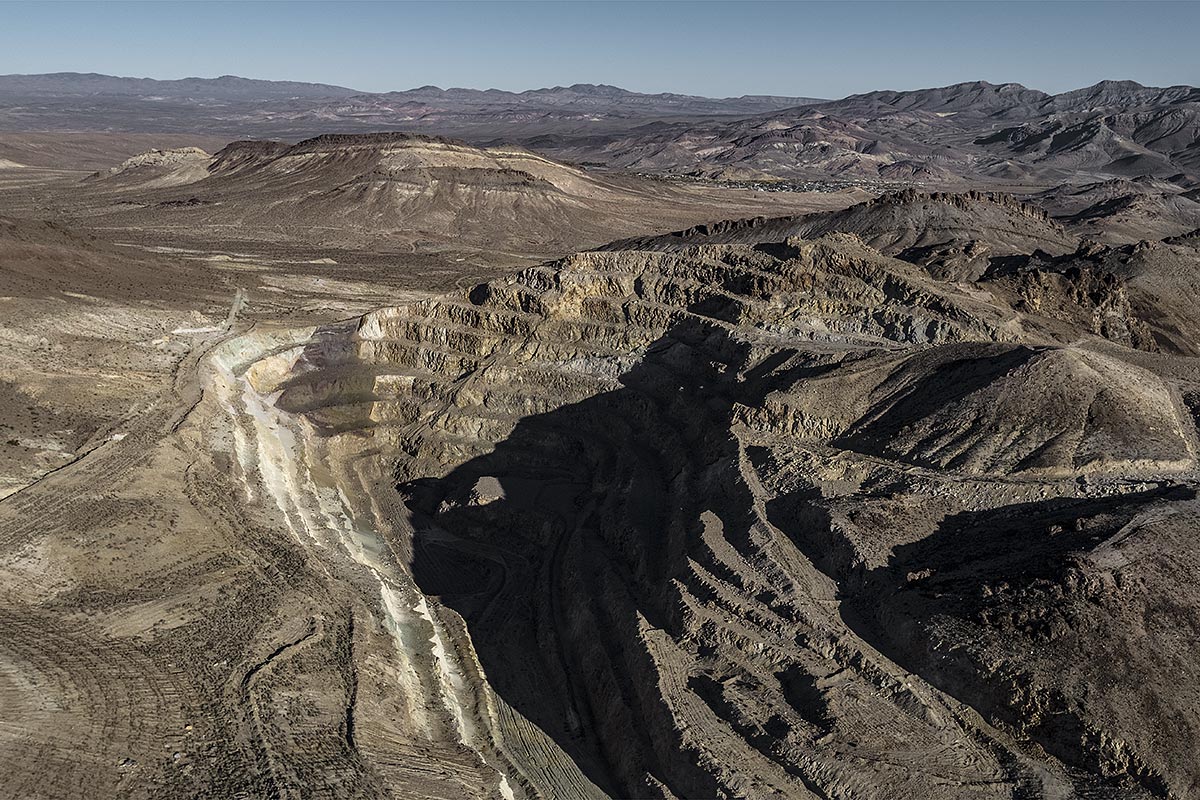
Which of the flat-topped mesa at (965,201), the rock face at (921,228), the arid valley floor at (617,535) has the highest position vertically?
the flat-topped mesa at (965,201)

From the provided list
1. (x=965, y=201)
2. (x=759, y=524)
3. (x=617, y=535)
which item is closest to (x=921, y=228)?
(x=965, y=201)

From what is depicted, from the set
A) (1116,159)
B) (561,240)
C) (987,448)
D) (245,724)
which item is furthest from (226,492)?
(1116,159)

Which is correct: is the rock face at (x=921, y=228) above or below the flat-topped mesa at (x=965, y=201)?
below

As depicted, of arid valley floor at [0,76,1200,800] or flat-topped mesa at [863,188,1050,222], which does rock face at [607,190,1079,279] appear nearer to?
flat-topped mesa at [863,188,1050,222]

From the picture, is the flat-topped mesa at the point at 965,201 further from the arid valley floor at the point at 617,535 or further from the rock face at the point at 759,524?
the rock face at the point at 759,524

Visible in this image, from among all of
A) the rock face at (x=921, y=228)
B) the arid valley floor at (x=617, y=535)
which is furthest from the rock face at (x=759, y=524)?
the rock face at (x=921, y=228)

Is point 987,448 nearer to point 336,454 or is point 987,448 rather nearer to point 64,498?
point 336,454
